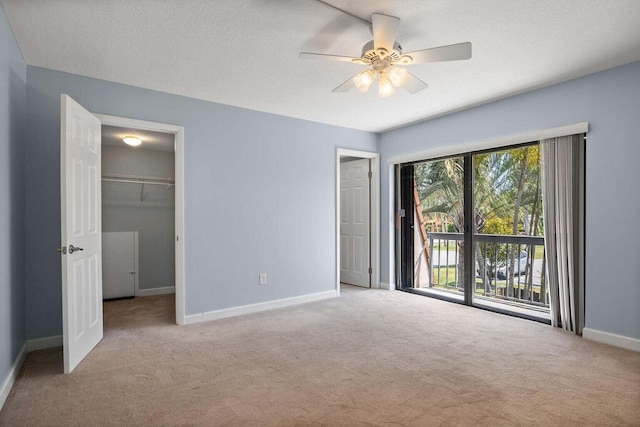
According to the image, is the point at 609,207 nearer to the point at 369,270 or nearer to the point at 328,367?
the point at 328,367

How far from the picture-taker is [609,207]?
3.06 meters

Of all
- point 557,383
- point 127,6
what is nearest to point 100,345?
point 127,6

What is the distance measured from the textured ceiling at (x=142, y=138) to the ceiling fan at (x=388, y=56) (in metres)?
2.80

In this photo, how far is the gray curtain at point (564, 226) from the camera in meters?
3.34

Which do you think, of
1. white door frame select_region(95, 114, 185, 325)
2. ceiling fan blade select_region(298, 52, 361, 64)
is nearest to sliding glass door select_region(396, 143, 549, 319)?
ceiling fan blade select_region(298, 52, 361, 64)

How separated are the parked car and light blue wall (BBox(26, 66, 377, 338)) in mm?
2155

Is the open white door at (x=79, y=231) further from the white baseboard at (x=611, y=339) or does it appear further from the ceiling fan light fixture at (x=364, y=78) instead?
the white baseboard at (x=611, y=339)

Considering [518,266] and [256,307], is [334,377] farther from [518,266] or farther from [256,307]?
[518,266]

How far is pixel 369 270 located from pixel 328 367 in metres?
2.98

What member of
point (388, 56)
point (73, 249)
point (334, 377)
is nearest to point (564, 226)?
point (388, 56)

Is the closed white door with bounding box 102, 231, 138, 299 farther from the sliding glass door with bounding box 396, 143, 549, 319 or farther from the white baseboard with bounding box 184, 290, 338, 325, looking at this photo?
the sliding glass door with bounding box 396, 143, 549, 319

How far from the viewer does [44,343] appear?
9.93 ft

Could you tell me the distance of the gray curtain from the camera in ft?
10.9

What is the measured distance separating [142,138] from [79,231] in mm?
2249
